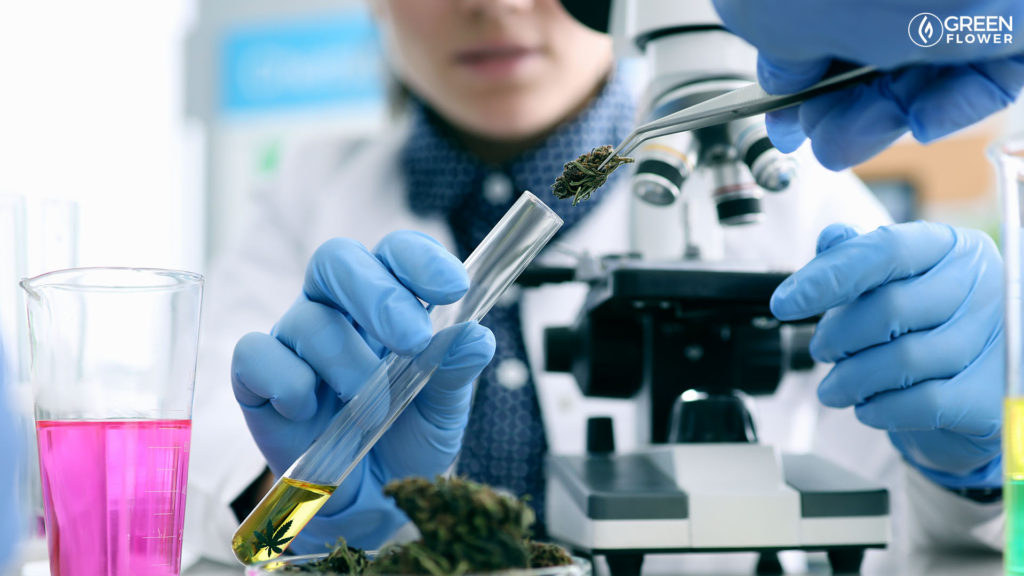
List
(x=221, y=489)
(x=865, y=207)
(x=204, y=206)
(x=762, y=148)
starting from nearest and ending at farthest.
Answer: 1. (x=762, y=148)
2. (x=221, y=489)
3. (x=865, y=207)
4. (x=204, y=206)

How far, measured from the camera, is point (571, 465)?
0.79 metres

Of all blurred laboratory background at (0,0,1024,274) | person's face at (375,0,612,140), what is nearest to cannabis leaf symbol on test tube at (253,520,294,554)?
person's face at (375,0,612,140)

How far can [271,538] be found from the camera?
56 cm

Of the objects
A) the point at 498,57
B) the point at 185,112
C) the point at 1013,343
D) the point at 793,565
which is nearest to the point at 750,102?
the point at 1013,343

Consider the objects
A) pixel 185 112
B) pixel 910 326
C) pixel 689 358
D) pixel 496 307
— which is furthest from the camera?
pixel 185 112

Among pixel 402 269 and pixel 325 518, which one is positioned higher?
pixel 402 269

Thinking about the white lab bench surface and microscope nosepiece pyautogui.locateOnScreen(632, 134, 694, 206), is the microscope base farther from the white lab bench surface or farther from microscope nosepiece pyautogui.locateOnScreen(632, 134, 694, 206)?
microscope nosepiece pyautogui.locateOnScreen(632, 134, 694, 206)

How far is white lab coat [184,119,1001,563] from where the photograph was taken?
0.92 metres

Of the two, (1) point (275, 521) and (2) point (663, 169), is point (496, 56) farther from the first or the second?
(1) point (275, 521)

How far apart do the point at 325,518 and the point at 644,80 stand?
48cm

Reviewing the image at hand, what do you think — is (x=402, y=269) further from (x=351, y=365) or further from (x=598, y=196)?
(x=598, y=196)

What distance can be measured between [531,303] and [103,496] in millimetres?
804

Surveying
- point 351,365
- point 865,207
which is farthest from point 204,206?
point 351,365

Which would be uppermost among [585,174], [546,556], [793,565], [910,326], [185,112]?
[185,112]
